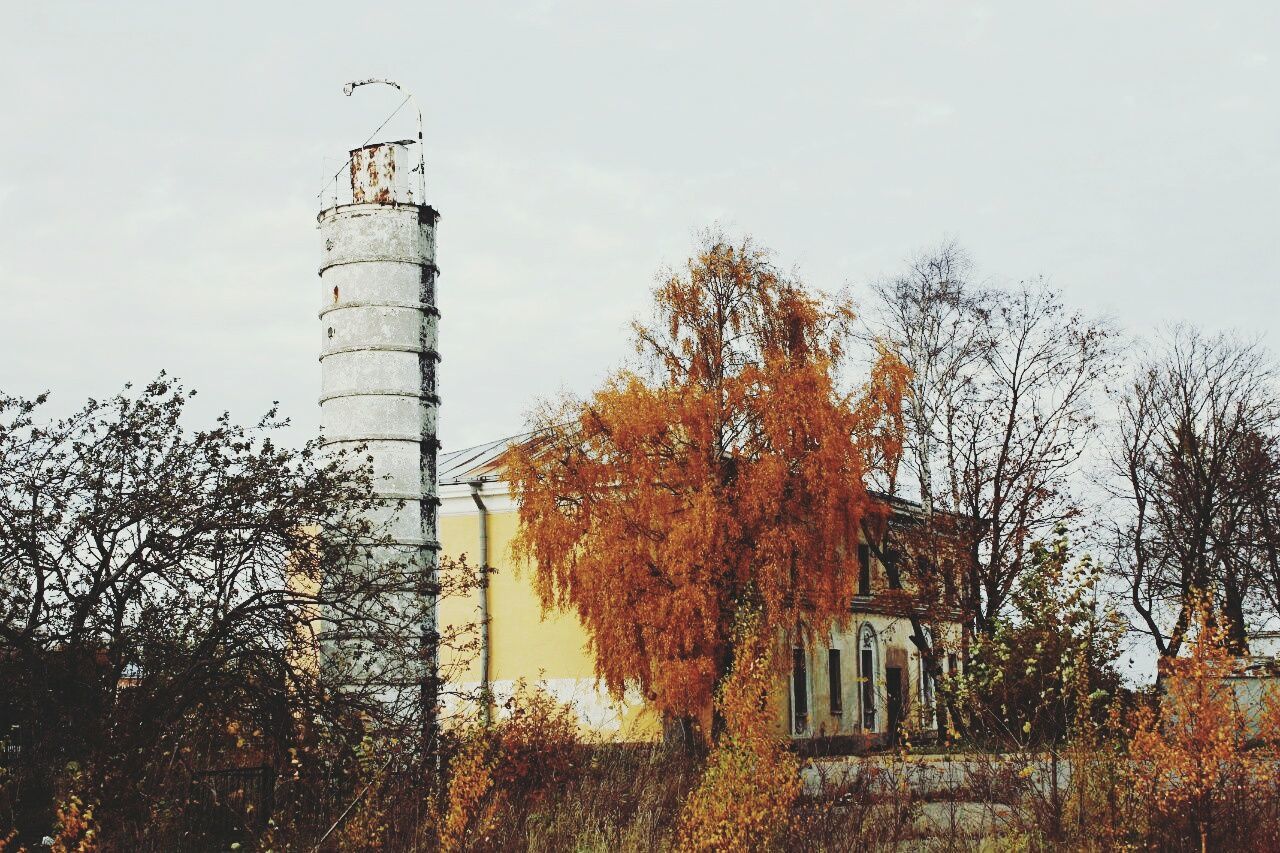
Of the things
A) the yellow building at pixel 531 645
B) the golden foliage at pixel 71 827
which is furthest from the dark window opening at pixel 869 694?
the golden foliage at pixel 71 827

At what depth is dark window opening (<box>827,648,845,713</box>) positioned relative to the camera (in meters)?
32.2

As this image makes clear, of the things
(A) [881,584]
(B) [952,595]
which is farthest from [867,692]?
(B) [952,595]

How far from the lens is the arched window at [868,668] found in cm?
3344

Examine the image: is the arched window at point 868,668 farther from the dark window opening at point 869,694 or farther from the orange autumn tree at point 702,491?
the orange autumn tree at point 702,491

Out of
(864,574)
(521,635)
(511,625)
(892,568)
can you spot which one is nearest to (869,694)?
(864,574)

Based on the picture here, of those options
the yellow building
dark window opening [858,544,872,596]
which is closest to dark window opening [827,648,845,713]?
the yellow building

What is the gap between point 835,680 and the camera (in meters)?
→ 32.5

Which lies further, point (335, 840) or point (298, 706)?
point (298, 706)

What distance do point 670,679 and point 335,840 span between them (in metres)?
13.6

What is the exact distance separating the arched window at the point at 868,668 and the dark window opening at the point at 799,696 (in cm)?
291

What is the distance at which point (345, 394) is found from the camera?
611 inches

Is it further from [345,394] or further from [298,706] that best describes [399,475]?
[298,706]

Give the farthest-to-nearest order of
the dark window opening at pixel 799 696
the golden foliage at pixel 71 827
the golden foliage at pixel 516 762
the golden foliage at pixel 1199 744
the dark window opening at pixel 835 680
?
the dark window opening at pixel 835 680 → the dark window opening at pixel 799 696 → the golden foliage at pixel 516 762 → the golden foliage at pixel 1199 744 → the golden foliage at pixel 71 827

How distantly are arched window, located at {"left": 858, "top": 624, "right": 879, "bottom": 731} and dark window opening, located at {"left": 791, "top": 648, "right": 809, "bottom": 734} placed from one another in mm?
2914
